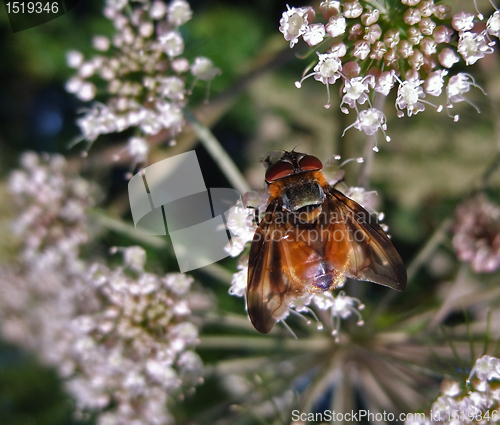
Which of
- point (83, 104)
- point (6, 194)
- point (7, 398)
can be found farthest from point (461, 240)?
point (7, 398)

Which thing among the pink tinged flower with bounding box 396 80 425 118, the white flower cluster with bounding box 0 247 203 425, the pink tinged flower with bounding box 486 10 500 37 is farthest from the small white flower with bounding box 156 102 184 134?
the pink tinged flower with bounding box 486 10 500 37

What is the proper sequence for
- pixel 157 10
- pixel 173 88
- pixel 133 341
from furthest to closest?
pixel 133 341 → pixel 157 10 → pixel 173 88

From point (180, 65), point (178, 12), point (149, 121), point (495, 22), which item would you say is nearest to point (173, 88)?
point (180, 65)

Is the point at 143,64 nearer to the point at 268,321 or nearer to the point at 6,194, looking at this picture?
the point at 268,321

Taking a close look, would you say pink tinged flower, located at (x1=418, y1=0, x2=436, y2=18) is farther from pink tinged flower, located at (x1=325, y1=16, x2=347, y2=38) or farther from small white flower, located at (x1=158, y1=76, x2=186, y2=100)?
→ small white flower, located at (x1=158, y1=76, x2=186, y2=100)

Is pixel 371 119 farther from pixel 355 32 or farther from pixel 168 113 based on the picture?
pixel 168 113

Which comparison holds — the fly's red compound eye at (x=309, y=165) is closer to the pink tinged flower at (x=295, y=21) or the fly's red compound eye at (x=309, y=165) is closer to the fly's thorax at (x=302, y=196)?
Answer: the fly's thorax at (x=302, y=196)

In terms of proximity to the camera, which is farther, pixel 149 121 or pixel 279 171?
pixel 149 121
